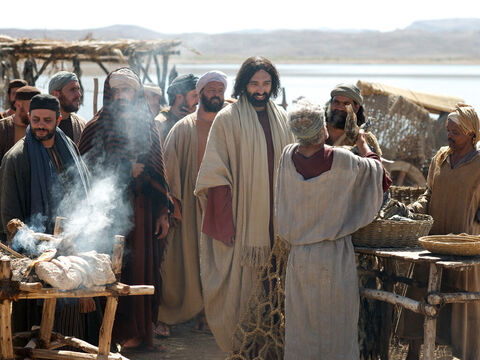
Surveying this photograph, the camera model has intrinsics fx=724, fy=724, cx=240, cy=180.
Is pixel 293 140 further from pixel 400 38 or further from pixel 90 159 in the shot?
pixel 400 38

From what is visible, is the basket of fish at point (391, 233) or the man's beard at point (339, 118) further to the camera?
the man's beard at point (339, 118)

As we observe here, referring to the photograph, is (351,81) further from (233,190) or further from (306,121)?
(306,121)

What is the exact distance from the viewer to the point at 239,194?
5.49 meters

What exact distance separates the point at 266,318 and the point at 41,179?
190cm

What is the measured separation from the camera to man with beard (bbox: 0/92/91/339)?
4.84 m

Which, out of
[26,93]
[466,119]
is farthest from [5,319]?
[466,119]

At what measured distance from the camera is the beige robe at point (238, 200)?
546cm

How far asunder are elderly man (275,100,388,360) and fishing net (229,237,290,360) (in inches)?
24.2

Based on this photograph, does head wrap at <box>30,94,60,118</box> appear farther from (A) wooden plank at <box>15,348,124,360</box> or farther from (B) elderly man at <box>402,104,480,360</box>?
(B) elderly man at <box>402,104,480,360</box>

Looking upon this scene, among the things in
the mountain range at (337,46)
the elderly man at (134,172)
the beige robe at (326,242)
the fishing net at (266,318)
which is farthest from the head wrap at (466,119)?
the mountain range at (337,46)

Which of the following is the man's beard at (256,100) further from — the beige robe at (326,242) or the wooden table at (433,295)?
the wooden table at (433,295)

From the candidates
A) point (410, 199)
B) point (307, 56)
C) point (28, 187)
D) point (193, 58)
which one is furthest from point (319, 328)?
point (307, 56)

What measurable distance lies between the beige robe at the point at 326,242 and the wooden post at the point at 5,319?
1702mm

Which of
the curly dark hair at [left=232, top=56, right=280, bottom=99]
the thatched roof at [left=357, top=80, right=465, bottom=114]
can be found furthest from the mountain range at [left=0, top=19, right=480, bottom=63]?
the curly dark hair at [left=232, top=56, right=280, bottom=99]
